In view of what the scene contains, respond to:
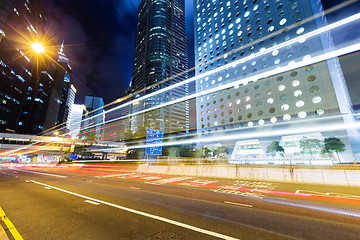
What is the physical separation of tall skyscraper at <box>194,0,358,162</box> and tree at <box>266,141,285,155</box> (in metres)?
2.84

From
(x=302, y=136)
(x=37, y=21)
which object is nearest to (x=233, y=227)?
(x=302, y=136)

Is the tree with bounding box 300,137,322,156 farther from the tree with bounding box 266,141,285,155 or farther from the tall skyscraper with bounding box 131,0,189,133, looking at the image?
the tall skyscraper with bounding box 131,0,189,133

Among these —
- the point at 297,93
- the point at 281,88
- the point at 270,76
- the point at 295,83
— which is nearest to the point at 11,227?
the point at 297,93

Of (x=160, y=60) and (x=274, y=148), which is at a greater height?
(x=160, y=60)

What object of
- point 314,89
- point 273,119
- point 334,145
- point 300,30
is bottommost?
point 334,145

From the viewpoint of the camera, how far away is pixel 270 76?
4834cm

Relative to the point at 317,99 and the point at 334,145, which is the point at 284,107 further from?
the point at 334,145

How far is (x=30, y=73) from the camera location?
9806 cm

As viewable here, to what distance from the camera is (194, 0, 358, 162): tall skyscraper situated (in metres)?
39.7

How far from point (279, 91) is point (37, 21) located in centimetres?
14660

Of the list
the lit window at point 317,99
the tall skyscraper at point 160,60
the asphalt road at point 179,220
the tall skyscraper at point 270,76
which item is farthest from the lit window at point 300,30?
the tall skyscraper at point 160,60

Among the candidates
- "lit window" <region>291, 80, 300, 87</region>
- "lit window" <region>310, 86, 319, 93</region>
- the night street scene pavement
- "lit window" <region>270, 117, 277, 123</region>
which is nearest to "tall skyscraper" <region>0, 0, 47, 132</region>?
the night street scene pavement

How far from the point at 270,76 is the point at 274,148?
21.9m

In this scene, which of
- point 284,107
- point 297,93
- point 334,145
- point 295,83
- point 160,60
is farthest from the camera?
point 160,60
